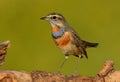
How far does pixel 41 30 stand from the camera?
6805 millimetres

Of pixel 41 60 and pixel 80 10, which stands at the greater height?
pixel 80 10

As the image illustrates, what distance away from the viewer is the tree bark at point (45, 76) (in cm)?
379

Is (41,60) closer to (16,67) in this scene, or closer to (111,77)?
(16,67)

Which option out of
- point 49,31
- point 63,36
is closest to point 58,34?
point 63,36

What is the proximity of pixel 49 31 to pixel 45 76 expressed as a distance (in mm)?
2842

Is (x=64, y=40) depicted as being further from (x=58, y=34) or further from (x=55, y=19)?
(x=55, y=19)

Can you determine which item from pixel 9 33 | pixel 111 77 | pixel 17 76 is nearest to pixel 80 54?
pixel 111 77

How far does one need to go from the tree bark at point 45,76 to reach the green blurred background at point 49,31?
1926mm

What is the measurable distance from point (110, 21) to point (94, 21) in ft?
0.62

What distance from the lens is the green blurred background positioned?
6363mm

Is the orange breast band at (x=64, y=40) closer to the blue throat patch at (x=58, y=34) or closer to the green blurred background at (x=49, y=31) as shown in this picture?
the blue throat patch at (x=58, y=34)

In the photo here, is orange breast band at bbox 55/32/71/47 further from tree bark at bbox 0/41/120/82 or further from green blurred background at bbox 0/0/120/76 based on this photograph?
green blurred background at bbox 0/0/120/76

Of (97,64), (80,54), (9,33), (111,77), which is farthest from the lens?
(9,33)

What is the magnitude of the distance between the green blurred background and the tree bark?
1.93 m
